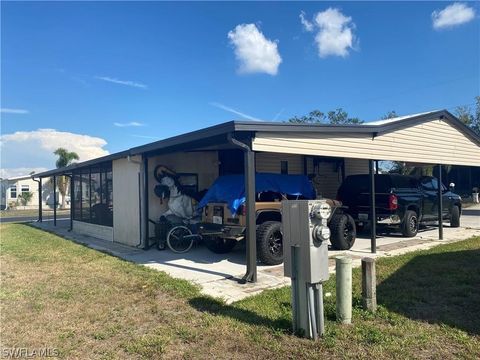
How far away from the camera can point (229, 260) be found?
29.2ft

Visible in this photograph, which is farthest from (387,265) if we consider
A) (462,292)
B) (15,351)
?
(15,351)

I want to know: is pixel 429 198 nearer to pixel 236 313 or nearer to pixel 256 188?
pixel 256 188

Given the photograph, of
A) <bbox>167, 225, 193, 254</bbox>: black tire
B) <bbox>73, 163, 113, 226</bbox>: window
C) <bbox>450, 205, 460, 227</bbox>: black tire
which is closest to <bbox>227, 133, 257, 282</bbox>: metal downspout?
<bbox>167, 225, 193, 254</bbox>: black tire

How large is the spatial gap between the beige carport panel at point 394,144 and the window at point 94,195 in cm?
787

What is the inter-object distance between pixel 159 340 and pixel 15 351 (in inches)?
60.5

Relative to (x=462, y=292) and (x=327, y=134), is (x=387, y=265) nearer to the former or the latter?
(x=462, y=292)

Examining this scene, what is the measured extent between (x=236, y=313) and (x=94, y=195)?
11.0 metres

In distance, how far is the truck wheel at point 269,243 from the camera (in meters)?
7.91

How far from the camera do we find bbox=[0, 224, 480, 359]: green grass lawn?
161 inches

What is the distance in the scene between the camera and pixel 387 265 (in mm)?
7668

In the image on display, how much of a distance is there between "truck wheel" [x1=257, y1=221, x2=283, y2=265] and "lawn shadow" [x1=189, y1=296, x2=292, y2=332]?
2222 mm

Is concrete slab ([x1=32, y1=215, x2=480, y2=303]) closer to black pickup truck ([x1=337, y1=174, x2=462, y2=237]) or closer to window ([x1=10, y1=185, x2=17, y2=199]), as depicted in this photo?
black pickup truck ([x1=337, y1=174, x2=462, y2=237])

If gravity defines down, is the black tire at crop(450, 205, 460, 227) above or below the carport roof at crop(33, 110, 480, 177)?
below

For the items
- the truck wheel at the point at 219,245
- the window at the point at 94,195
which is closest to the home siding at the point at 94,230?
the window at the point at 94,195
